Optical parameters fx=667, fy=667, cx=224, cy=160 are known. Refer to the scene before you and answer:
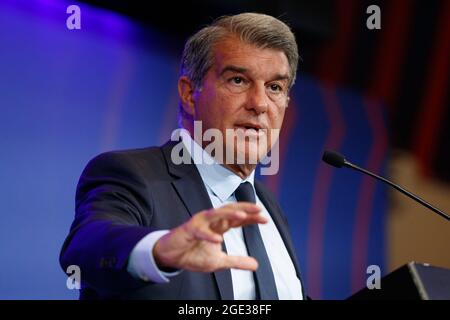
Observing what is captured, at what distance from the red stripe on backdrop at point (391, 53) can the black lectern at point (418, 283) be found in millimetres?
2302

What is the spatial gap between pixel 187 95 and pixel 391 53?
6.35ft

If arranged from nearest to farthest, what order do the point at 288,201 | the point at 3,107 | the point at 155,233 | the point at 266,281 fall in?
the point at 155,233 < the point at 266,281 < the point at 3,107 < the point at 288,201

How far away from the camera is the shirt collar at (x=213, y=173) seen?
1685 millimetres

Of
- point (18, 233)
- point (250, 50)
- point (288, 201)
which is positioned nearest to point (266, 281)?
point (250, 50)

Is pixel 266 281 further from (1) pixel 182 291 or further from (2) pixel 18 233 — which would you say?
(2) pixel 18 233

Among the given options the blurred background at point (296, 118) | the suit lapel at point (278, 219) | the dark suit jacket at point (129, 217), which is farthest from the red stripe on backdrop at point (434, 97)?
the dark suit jacket at point (129, 217)

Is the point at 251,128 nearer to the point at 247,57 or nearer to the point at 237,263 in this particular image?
the point at 247,57

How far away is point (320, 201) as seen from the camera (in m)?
3.29

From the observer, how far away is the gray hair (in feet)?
5.92

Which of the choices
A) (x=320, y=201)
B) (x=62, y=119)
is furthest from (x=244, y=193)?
(x=320, y=201)

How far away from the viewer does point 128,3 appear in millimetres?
2605

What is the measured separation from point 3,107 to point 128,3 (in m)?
0.65

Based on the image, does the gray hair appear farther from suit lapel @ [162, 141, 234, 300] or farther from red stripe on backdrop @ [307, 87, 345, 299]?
red stripe on backdrop @ [307, 87, 345, 299]
